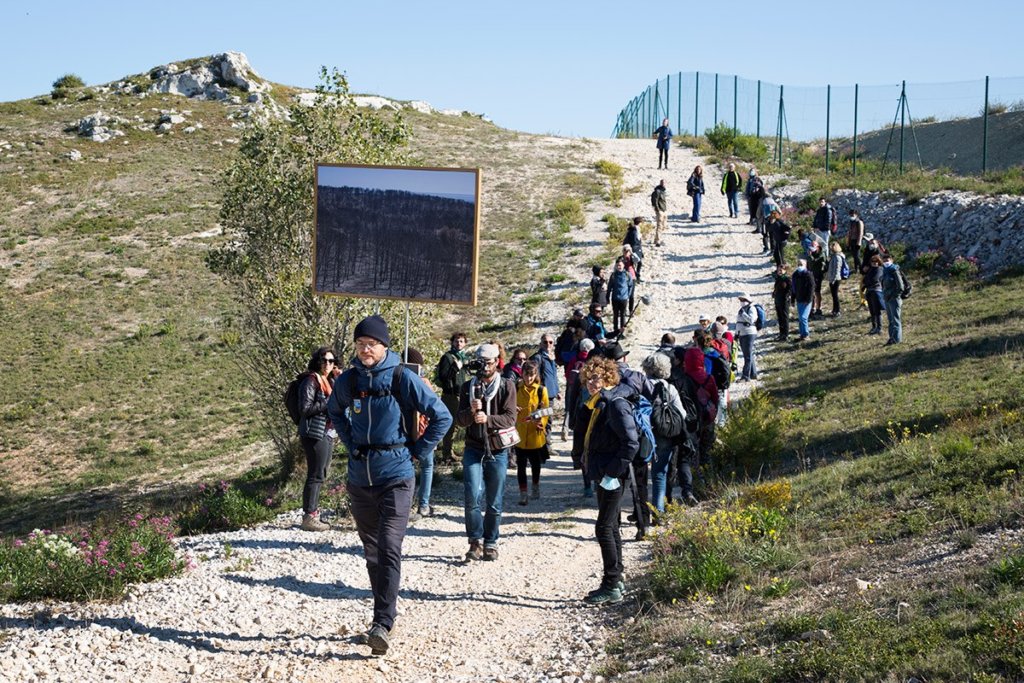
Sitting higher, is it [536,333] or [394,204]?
[394,204]

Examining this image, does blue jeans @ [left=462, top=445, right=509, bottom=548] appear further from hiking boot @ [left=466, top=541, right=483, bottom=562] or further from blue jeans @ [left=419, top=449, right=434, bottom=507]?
blue jeans @ [left=419, top=449, right=434, bottom=507]

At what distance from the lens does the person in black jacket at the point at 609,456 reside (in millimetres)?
8344

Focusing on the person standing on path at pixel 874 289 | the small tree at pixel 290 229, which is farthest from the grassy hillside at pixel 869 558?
the small tree at pixel 290 229

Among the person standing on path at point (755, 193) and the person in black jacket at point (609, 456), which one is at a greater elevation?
the person standing on path at point (755, 193)

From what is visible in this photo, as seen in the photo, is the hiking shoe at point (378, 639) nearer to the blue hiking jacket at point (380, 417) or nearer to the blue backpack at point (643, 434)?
the blue hiking jacket at point (380, 417)

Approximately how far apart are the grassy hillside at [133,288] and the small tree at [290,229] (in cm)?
202

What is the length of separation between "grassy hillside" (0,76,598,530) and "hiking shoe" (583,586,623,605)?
35.5ft

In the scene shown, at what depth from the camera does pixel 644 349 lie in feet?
74.7

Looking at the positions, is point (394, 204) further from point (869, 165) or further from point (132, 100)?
point (132, 100)

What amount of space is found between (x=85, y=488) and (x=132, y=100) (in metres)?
43.4

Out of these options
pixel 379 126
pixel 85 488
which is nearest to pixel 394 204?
pixel 379 126

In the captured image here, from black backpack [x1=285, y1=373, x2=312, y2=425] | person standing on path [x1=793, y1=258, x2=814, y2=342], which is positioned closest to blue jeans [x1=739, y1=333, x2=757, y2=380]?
A: person standing on path [x1=793, y1=258, x2=814, y2=342]

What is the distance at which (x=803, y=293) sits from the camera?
21.6 m

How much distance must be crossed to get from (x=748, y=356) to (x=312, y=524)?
1132 cm
